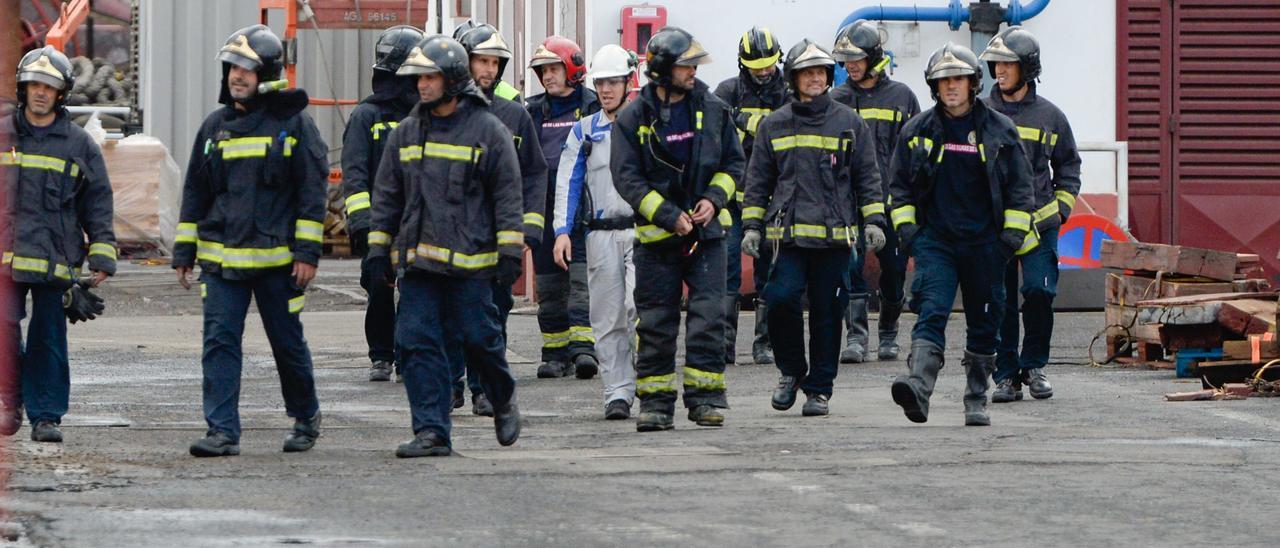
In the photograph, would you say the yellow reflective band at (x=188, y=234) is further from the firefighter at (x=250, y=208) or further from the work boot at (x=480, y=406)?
the work boot at (x=480, y=406)

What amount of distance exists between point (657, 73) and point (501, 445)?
1828 mm

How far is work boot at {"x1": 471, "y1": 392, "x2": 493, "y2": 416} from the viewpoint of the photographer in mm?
10516

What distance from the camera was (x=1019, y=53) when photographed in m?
11.1

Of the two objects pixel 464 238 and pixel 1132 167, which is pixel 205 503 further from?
pixel 1132 167

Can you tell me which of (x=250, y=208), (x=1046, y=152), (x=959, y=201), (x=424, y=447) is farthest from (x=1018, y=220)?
(x=250, y=208)

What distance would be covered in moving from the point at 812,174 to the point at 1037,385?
1.74 m

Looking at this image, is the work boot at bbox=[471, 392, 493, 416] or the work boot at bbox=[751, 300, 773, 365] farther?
the work boot at bbox=[751, 300, 773, 365]

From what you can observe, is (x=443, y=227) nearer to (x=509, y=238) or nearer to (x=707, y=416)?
(x=509, y=238)

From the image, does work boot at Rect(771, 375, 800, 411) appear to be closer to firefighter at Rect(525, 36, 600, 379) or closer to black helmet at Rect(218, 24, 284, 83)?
firefighter at Rect(525, 36, 600, 379)

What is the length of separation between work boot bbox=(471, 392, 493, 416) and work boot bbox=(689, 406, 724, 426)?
1254mm

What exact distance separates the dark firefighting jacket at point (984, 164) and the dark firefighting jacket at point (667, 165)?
2.67 feet

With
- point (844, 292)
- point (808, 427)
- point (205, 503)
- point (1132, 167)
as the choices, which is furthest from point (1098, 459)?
point (1132, 167)

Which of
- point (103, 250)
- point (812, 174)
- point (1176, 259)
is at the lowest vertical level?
point (1176, 259)

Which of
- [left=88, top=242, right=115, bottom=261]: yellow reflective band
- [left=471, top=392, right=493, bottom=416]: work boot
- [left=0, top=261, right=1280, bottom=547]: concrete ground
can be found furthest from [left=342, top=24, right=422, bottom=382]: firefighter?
[left=88, top=242, right=115, bottom=261]: yellow reflective band
